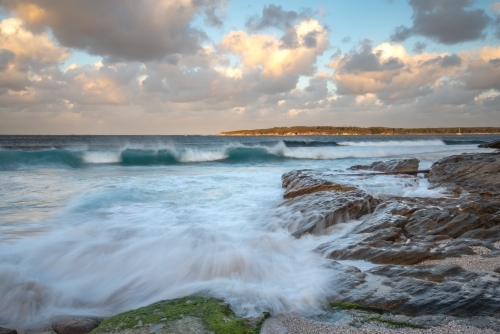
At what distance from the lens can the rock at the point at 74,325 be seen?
355 cm

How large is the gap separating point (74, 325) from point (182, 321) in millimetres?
1276

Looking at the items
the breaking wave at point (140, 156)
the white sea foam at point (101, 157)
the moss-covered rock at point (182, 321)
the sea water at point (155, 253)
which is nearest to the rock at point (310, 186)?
the sea water at point (155, 253)

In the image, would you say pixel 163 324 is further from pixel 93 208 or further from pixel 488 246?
pixel 93 208

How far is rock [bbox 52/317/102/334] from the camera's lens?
3.55 metres

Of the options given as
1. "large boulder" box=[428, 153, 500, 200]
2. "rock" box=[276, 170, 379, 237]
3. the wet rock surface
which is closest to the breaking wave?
"large boulder" box=[428, 153, 500, 200]

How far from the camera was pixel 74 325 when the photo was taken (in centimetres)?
362

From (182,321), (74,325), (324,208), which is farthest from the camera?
(324,208)

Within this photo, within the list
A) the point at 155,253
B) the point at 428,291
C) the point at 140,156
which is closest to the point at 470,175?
the point at 428,291

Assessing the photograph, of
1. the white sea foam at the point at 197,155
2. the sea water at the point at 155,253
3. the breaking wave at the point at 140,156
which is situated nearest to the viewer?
the sea water at the point at 155,253

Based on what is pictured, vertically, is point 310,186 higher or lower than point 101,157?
lower

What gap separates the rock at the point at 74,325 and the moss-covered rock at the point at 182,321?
300 millimetres

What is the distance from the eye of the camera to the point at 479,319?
315 cm

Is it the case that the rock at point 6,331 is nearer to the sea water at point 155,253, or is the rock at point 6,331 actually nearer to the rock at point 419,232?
the sea water at point 155,253

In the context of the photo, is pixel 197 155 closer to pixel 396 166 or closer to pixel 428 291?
pixel 396 166
